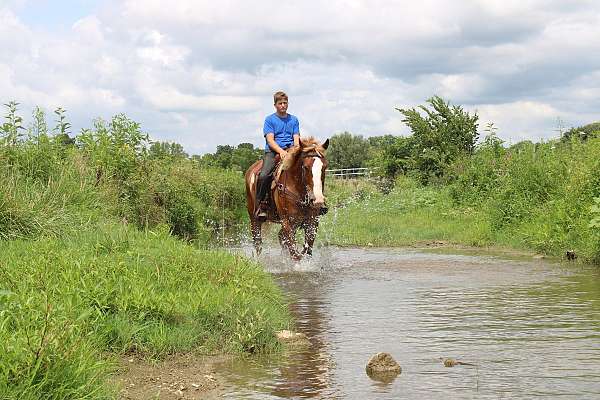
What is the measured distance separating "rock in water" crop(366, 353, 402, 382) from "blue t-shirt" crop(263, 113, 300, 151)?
8.34m

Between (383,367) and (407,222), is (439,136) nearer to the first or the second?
(407,222)

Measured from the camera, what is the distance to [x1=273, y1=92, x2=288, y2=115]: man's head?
14.1 metres

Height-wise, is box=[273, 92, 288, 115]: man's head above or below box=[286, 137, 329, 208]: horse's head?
above

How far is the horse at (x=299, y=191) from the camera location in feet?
42.1

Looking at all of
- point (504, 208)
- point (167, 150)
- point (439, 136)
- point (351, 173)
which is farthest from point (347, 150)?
point (504, 208)

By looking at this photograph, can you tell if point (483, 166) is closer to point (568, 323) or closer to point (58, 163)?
point (58, 163)

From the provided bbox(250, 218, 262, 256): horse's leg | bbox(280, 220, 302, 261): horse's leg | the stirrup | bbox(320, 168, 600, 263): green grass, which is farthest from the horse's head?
bbox(320, 168, 600, 263): green grass

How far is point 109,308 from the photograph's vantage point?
691cm

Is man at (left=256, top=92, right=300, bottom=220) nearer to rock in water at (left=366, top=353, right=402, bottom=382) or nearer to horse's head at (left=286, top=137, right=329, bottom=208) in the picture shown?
horse's head at (left=286, top=137, right=329, bottom=208)

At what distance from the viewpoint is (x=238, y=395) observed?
A: 5.70m

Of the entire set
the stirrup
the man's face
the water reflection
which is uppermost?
the man's face

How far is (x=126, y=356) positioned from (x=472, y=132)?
27.9m

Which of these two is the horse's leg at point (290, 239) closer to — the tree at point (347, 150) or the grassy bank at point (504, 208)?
the grassy bank at point (504, 208)

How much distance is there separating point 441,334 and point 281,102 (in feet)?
23.9
